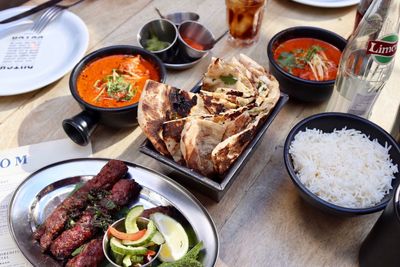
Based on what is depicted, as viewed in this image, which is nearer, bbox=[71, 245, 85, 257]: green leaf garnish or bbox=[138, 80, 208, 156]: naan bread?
bbox=[71, 245, 85, 257]: green leaf garnish

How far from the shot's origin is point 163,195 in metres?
1.30

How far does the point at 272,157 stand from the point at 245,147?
1.00ft

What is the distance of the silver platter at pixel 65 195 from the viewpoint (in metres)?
1.17

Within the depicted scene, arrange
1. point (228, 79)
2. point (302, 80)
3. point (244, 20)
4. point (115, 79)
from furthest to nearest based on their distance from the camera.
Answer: point (244, 20) → point (115, 79) → point (302, 80) → point (228, 79)

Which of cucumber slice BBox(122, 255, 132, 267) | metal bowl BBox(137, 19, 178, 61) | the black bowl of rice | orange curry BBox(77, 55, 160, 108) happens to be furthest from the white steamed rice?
metal bowl BBox(137, 19, 178, 61)

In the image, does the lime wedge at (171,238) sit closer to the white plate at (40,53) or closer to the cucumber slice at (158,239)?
the cucumber slice at (158,239)

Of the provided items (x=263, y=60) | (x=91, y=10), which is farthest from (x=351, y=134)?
(x=91, y=10)

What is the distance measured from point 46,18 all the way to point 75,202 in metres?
1.25

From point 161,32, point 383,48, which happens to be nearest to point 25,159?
point 161,32

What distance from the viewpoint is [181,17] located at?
2.07 m

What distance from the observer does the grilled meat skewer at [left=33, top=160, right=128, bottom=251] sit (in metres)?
1.19

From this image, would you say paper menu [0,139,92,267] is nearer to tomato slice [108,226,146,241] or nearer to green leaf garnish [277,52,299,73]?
tomato slice [108,226,146,241]

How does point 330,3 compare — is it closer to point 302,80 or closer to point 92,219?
point 302,80

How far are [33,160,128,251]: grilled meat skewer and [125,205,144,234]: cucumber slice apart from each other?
16cm
